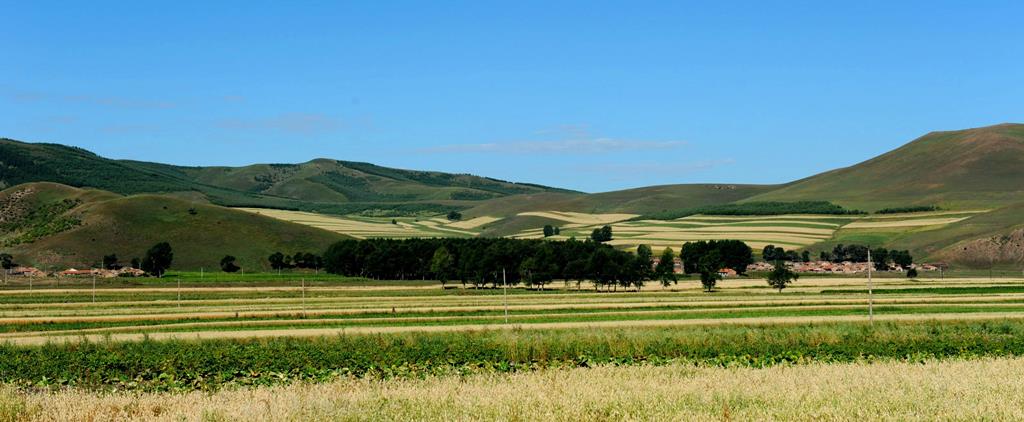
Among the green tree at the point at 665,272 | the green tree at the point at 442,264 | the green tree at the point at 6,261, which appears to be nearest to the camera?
the green tree at the point at 665,272

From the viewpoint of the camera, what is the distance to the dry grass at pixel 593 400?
21.1 metres

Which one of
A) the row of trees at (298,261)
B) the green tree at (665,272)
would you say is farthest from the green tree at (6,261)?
the green tree at (665,272)

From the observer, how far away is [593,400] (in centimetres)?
2288

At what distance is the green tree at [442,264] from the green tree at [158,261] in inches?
1923

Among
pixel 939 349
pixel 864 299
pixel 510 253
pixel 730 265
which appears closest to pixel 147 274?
pixel 510 253

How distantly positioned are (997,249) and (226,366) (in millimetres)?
183193

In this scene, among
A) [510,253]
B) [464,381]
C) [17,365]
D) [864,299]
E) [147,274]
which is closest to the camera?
[464,381]

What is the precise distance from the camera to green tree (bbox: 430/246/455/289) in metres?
145

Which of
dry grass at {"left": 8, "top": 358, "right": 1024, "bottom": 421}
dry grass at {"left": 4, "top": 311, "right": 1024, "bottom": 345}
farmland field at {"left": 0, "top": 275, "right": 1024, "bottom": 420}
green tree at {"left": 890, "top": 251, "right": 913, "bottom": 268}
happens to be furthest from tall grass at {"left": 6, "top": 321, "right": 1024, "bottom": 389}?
green tree at {"left": 890, "top": 251, "right": 913, "bottom": 268}

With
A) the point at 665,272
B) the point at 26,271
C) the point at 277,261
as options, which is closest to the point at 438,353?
the point at 665,272

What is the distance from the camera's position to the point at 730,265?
181 meters

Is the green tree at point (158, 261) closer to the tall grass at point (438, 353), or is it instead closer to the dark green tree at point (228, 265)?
the dark green tree at point (228, 265)

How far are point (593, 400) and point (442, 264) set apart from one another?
125751 millimetres

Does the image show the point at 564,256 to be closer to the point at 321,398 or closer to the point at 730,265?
the point at 730,265
